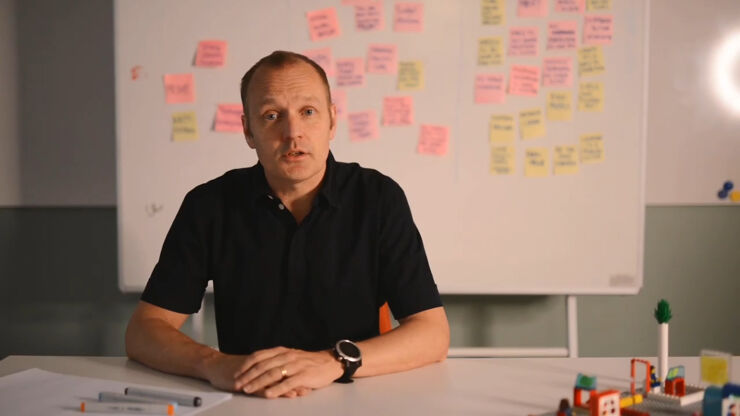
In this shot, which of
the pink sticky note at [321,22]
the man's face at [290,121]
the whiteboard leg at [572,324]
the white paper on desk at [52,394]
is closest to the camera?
the white paper on desk at [52,394]

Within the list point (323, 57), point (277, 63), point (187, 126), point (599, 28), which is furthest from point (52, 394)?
point (599, 28)

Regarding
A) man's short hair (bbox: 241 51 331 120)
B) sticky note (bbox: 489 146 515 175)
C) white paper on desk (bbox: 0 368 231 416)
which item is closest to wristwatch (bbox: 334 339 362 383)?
white paper on desk (bbox: 0 368 231 416)

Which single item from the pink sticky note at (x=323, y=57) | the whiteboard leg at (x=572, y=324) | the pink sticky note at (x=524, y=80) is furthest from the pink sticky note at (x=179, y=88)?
the whiteboard leg at (x=572, y=324)

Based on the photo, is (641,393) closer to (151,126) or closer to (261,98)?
(261,98)

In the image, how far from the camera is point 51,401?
43.2 inches

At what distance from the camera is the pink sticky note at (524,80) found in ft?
8.54

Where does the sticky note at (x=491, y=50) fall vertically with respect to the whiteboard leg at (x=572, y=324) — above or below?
above

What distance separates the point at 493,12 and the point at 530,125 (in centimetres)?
43

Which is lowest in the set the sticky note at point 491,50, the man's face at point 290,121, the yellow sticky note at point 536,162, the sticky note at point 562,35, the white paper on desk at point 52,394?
the white paper on desk at point 52,394

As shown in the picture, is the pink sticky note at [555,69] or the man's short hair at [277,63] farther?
the pink sticky note at [555,69]

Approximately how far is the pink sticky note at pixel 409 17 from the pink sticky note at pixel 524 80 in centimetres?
38

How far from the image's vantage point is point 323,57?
2576mm

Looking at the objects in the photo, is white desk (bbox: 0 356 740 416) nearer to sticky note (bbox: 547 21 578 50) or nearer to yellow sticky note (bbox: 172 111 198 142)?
yellow sticky note (bbox: 172 111 198 142)

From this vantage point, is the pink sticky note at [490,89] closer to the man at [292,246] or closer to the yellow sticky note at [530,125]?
the yellow sticky note at [530,125]
